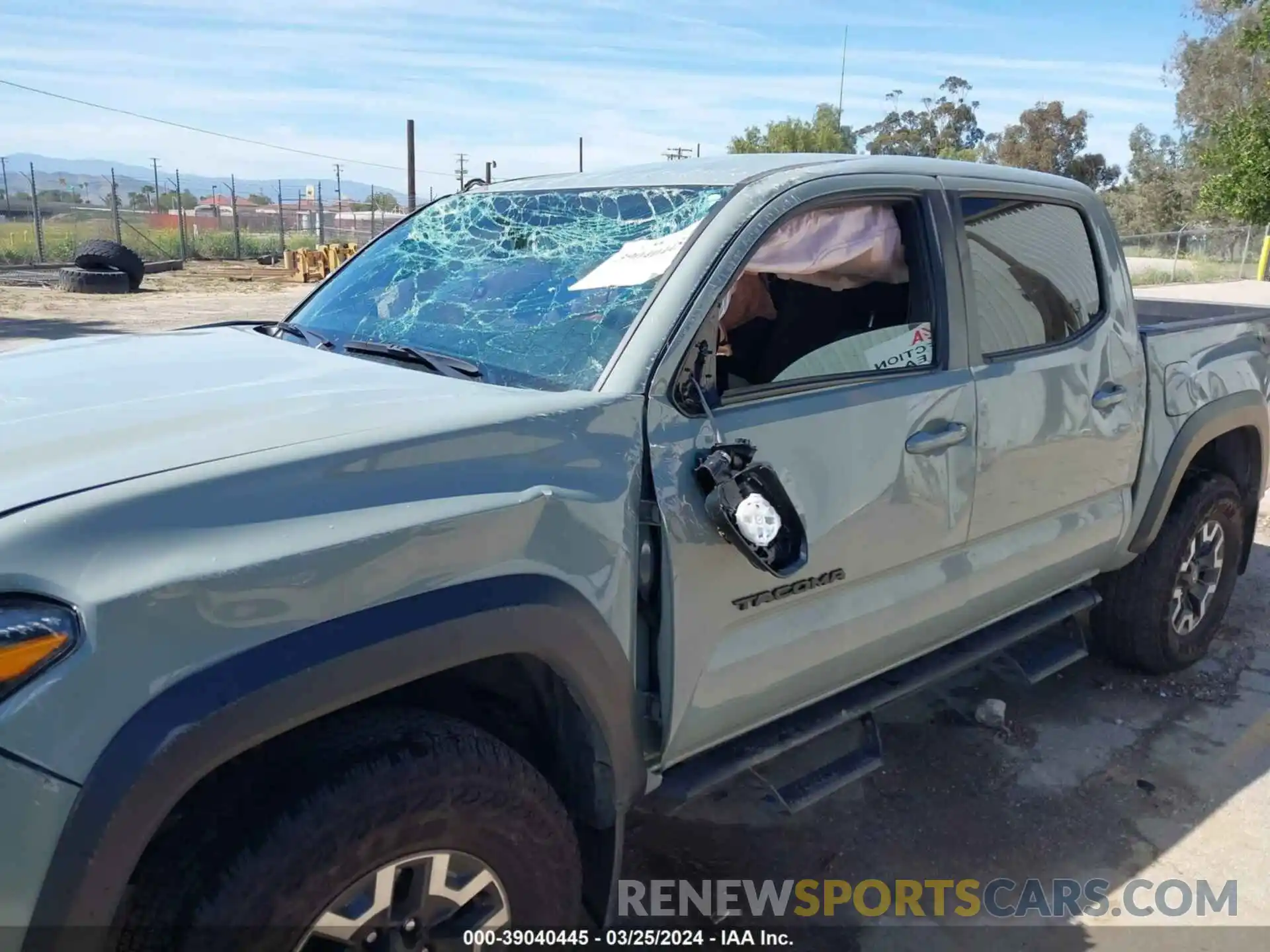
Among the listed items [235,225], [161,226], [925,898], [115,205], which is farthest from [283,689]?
[161,226]

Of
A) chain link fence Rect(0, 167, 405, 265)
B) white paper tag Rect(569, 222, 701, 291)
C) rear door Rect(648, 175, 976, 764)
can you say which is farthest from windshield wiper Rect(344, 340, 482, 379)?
chain link fence Rect(0, 167, 405, 265)

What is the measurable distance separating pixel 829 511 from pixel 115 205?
111ft

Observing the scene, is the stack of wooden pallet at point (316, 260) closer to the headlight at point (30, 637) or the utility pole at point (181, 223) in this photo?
the utility pole at point (181, 223)

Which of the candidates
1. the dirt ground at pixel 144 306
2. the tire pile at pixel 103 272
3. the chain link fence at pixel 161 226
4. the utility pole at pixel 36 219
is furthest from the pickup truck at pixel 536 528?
the chain link fence at pixel 161 226

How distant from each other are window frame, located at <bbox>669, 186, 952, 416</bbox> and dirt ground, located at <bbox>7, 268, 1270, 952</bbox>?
4.38ft

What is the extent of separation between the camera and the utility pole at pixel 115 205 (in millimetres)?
31188

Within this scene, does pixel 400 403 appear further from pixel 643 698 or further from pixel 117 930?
pixel 117 930

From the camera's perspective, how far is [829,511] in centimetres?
257

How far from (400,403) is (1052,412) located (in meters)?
2.07

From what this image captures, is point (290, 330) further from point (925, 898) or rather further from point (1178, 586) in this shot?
point (1178, 586)

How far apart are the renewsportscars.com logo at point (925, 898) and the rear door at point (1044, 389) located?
0.81 metres

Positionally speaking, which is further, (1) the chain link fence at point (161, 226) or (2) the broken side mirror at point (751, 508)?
(1) the chain link fence at point (161, 226)

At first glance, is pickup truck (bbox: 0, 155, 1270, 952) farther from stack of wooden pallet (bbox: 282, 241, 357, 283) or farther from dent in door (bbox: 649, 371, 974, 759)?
stack of wooden pallet (bbox: 282, 241, 357, 283)

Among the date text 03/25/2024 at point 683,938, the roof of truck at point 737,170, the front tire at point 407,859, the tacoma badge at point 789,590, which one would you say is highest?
the roof of truck at point 737,170
